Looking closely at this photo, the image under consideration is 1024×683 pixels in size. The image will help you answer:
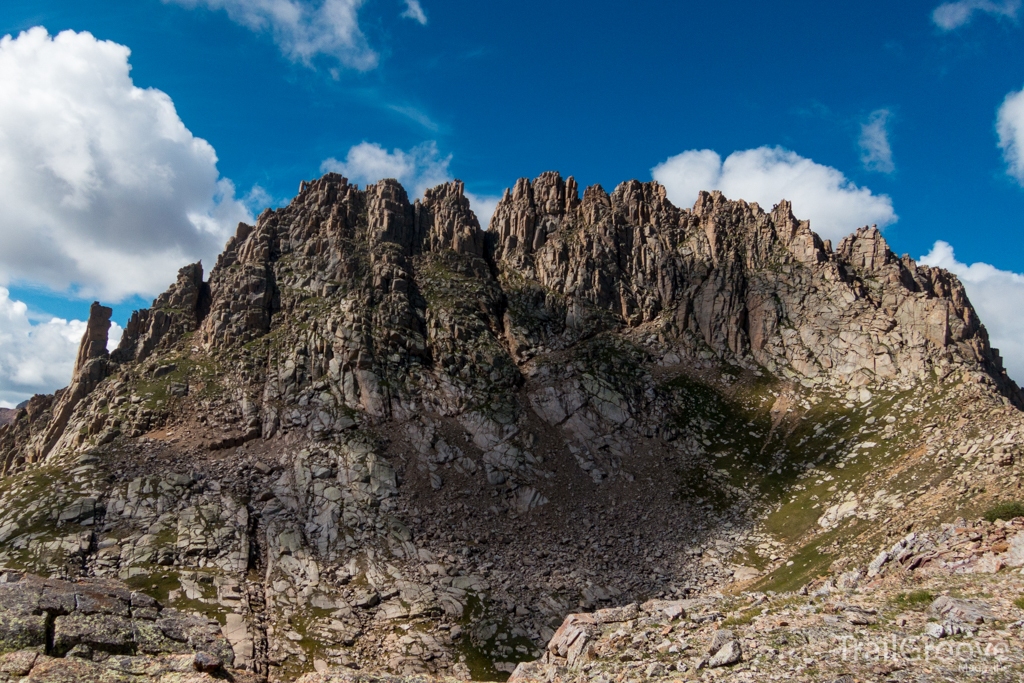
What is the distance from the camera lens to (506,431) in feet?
219

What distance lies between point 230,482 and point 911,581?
53.6 m

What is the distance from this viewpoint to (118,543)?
46.3 m

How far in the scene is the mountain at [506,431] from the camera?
1708 inches

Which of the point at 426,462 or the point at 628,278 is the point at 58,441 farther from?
the point at 628,278

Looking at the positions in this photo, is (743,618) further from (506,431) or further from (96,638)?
(506,431)

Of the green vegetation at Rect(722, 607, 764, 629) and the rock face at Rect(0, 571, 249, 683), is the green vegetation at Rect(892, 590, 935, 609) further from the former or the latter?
the rock face at Rect(0, 571, 249, 683)

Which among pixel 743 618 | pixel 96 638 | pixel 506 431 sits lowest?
pixel 743 618

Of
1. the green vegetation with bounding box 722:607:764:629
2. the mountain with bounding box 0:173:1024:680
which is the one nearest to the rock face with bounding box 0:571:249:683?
the mountain with bounding box 0:173:1024:680

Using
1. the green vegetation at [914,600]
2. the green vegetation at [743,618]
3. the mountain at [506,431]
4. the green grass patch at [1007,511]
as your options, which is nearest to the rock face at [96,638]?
the mountain at [506,431]

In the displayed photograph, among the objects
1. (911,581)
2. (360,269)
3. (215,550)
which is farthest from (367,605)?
(360,269)

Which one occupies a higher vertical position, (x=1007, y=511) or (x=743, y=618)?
(x=1007, y=511)

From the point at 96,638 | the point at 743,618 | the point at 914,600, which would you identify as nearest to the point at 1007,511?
the point at 914,600

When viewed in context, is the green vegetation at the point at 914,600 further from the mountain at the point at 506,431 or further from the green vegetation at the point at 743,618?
the green vegetation at the point at 743,618

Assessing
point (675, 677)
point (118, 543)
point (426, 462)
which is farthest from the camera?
point (426, 462)
